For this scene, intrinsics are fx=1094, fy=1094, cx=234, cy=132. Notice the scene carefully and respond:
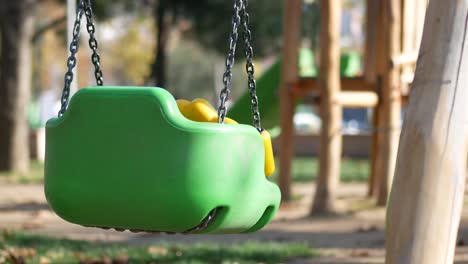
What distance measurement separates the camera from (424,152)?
178 inches

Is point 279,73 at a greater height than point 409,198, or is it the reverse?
point 409,198

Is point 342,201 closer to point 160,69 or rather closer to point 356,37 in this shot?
point 160,69

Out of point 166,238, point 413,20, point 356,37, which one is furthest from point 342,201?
point 356,37

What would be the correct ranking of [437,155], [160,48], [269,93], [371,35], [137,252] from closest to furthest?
1. [437,155]
2. [137,252]
3. [371,35]
4. [269,93]
5. [160,48]

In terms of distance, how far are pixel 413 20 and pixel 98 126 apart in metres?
8.42

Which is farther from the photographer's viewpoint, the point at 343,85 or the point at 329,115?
the point at 343,85

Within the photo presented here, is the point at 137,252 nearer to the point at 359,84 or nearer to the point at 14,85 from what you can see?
the point at 359,84

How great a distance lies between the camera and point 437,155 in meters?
4.50

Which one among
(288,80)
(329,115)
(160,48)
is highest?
(288,80)

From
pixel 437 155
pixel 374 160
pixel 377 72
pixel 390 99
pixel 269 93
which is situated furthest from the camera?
pixel 269 93

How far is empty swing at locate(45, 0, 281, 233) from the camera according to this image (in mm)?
3934

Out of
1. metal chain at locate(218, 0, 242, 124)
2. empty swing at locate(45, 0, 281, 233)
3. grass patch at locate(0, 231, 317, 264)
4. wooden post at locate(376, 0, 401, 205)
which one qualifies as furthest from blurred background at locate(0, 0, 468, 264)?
metal chain at locate(218, 0, 242, 124)

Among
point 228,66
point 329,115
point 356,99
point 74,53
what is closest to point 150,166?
point 228,66

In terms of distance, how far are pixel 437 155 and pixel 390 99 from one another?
6.71 metres
